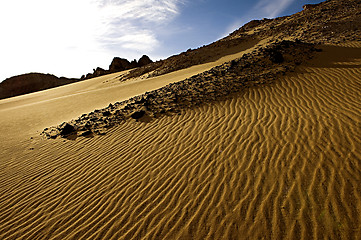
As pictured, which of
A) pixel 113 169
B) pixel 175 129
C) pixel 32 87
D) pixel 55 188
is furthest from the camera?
pixel 32 87

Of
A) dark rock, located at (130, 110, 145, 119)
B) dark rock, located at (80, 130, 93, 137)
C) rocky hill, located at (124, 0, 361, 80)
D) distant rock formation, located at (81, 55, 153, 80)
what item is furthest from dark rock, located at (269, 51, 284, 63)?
distant rock formation, located at (81, 55, 153, 80)

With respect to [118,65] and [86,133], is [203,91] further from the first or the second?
[118,65]

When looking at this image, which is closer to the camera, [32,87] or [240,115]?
[240,115]

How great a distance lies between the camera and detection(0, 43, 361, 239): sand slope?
2.73 meters

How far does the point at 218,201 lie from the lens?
10.1 ft

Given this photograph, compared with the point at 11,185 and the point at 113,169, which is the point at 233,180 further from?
the point at 11,185

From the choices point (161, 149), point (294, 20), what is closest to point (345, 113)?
point (161, 149)

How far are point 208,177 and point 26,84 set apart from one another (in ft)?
247

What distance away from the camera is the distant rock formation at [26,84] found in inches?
2221

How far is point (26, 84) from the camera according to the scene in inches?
2259

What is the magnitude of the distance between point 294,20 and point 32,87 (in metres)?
71.7

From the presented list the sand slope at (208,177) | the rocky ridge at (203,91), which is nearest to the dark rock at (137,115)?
the rocky ridge at (203,91)

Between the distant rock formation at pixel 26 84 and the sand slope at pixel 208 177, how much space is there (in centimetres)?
6358

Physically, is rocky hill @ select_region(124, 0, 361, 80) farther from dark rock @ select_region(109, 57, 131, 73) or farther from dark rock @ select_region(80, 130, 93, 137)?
dark rock @ select_region(109, 57, 131, 73)
